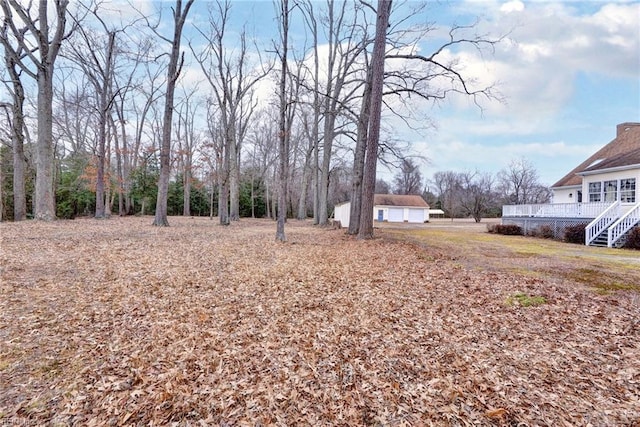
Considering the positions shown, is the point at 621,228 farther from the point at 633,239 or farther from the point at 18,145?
the point at 18,145

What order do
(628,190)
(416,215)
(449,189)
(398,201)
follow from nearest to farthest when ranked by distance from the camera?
(628,190) → (416,215) → (398,201) → (449,189)

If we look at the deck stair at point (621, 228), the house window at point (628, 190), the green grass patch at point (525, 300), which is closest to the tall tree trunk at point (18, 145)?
the green grass patch at point (525, 300)

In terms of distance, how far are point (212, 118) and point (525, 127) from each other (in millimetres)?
23341

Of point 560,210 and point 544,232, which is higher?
point 560,210

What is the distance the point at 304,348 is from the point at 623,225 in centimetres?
1402

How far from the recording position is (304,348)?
2.96m

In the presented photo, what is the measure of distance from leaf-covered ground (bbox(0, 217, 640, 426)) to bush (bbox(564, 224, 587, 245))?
929 cm

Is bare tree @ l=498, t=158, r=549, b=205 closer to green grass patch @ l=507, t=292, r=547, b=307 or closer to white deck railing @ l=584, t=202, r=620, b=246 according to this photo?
white deck railing @ l=584, t=202, r=620, b=246

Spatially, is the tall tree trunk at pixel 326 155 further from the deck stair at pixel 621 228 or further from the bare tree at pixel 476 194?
the bare tree at pixel 476 194

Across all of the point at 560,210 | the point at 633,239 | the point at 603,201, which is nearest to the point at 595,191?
the point at 603,201

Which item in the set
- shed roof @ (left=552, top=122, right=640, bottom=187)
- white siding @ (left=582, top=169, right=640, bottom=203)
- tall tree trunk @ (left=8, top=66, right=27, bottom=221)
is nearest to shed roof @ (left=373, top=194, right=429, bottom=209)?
shed roof @ (left=552, top=122, right=640, bottom=187)

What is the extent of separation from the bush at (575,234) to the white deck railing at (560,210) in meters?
0.94

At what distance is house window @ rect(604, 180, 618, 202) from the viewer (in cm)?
1449

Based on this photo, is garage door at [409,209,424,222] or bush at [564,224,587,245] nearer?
bush at [564,224,587,245]
